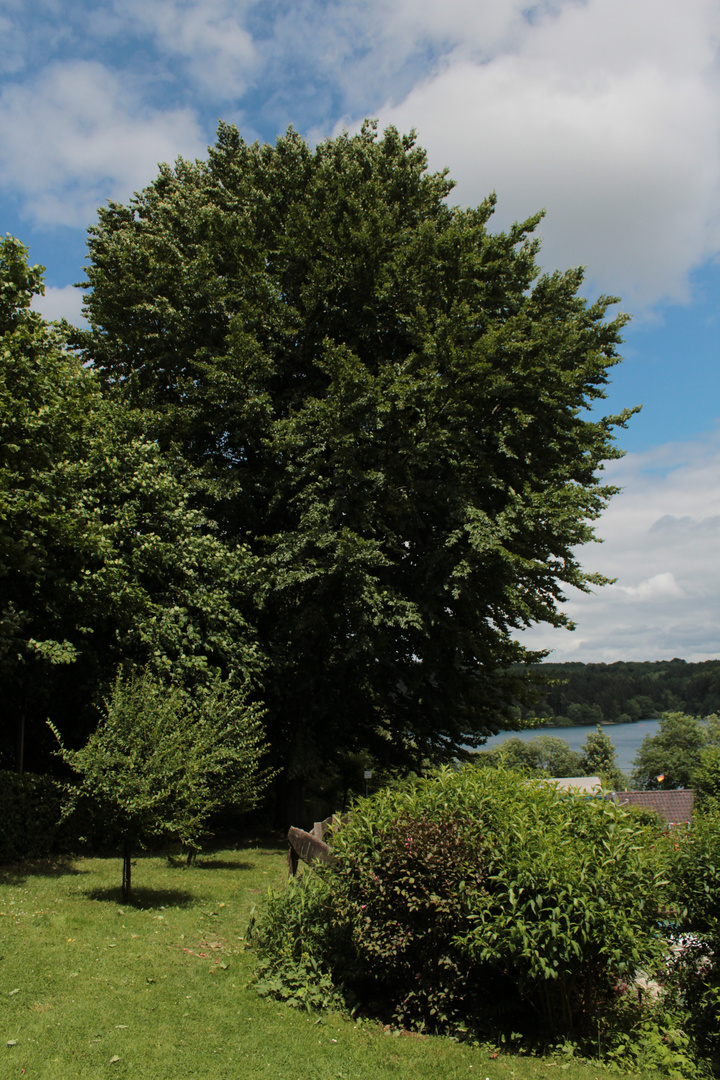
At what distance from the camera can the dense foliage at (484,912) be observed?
18.2 ft

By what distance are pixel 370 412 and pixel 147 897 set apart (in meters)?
10.2

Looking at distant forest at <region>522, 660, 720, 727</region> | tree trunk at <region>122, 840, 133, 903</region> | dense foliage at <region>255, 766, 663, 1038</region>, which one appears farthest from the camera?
distant forest at <region>522, 660, 720, 727</region>

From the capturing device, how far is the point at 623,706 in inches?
7500

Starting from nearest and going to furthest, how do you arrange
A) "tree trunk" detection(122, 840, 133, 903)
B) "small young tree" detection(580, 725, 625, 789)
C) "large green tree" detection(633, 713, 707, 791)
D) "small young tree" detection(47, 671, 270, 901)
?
"small young tree" detection(47, 671, 270, 901)
"tree trunk" detection(122, 840, 133, 903)
"large green tree" detection(633, 713, 707, 791)
"small young tree" detection(580, 725, 625, 789)

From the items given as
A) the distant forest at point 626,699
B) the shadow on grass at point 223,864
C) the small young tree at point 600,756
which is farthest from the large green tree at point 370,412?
the distant forest at point 626,699

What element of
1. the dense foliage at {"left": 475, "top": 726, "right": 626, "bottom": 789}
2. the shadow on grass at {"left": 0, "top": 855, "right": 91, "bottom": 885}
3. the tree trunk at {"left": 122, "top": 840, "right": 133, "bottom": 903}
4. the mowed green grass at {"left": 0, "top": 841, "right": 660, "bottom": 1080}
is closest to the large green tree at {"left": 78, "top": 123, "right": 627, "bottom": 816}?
the shadow on grass at {"left": 0, "top": 855, "right": 91, "bottom": 885}

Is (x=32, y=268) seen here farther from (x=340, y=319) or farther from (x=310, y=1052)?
(x=310, y=1052)

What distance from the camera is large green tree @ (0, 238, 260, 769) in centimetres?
1223

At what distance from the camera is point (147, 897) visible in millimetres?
10461

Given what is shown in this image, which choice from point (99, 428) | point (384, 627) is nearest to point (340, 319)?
point (99, 428)

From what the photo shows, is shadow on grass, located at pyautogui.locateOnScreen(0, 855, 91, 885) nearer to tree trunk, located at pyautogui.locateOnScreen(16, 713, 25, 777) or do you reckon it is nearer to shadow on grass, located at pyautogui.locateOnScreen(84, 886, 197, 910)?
shadow on grass, located at pyautogui.locateOnScreen(84, 886, 197, 910)

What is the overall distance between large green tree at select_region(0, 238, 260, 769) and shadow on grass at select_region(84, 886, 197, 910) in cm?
396

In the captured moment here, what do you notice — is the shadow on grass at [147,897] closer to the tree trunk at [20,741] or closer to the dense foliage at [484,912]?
the dense foliage at [484,912]

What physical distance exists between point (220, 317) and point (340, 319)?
9.98 ft
